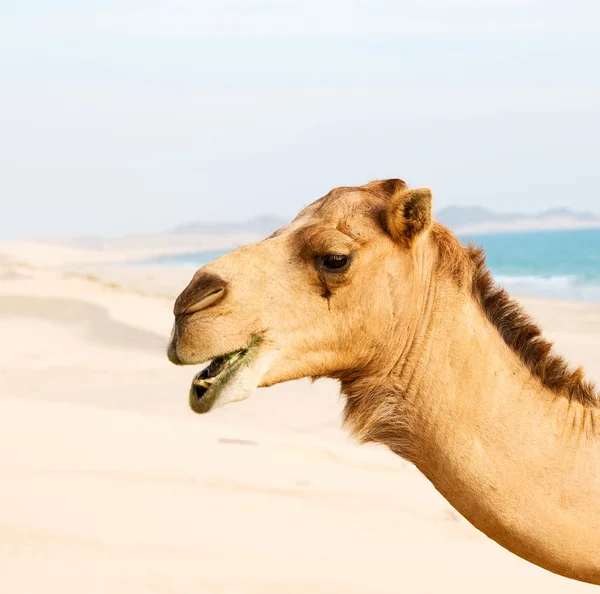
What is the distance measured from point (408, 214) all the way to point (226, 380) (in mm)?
835

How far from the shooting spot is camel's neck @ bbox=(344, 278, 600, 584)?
332 cm

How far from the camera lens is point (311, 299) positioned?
135 inches

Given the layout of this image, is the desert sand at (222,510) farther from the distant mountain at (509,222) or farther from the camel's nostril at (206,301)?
the distant mountain at (509,222)

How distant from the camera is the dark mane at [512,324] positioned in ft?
11.7

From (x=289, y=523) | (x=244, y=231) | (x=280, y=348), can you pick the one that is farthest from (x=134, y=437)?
(x=244, y=231)

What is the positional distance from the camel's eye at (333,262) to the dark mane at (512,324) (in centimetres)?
38

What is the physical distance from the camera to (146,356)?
16.3 metres

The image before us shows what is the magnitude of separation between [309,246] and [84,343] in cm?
1448

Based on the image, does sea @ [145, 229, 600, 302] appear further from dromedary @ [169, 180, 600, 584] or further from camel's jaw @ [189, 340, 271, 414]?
camel's jaw @ [189, 340, 271, 414]

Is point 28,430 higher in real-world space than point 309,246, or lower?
lower

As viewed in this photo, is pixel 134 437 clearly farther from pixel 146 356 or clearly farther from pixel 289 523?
pixel 146 356

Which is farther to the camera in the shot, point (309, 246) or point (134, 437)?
point (134, 437)

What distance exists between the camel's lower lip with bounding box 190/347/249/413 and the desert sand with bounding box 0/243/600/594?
49cm

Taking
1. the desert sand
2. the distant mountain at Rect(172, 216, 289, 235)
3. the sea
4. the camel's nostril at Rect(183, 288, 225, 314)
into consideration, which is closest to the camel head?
the camel's nostril at Rect(183, 288, 225, 314)
